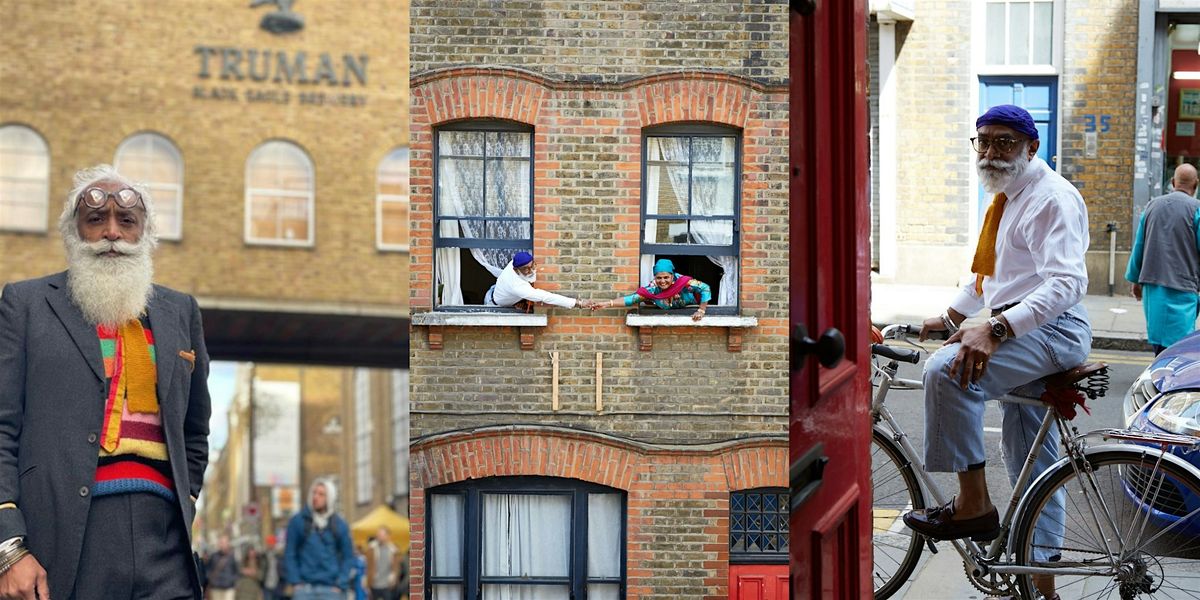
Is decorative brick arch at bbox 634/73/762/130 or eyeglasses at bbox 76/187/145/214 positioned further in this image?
eyeglasses at bbox 76/187/145/214

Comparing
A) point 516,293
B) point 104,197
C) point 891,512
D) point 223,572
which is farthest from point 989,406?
point 516,293

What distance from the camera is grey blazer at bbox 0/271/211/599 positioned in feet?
7.66

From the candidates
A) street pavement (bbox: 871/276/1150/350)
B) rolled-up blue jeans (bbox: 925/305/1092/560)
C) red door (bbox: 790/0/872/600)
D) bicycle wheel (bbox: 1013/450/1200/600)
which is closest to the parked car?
bicycle wheel (bbox: 1013/450/1200/600)

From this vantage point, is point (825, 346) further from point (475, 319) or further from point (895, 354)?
point (895, 354)

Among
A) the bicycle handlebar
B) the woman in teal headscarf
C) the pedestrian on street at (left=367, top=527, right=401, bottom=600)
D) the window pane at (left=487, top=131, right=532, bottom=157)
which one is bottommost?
the pedestrian on street at (left=367, top=527, right=401, bottom=600)

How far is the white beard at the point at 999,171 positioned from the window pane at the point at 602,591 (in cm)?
163

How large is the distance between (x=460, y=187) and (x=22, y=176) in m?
1.69

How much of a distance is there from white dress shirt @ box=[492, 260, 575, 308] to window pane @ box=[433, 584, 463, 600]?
1.26ft

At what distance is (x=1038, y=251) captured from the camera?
9.31 feet

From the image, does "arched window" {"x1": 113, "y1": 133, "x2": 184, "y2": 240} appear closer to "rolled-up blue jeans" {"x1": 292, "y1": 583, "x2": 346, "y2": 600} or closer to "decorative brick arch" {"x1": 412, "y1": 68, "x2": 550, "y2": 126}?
"rolled-up blue jeans" {"x1": 292, "y1": 583, "x2": 346, "y2": 600}

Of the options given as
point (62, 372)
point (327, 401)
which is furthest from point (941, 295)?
point (62, 372)

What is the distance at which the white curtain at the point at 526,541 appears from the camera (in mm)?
1564

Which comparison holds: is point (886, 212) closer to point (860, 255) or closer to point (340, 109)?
point (860, 255)

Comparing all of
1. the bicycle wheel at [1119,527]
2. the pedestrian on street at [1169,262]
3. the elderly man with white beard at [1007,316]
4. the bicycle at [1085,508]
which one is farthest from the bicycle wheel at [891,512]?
the pedestrian on street at [1169,262]
